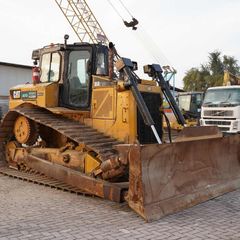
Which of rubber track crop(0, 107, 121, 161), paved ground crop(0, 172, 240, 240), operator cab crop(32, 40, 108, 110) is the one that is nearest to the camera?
paved ground crop(0, 172, 240, 240)

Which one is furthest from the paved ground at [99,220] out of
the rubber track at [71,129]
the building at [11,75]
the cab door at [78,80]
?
the building at [11,75]

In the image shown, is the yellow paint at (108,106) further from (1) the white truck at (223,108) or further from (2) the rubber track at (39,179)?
(1) the white truck at (223,108)

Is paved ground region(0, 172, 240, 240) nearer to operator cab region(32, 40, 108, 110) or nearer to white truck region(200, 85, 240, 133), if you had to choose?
operator cab region(32, 40, 108, 110)

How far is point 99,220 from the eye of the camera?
223 inches

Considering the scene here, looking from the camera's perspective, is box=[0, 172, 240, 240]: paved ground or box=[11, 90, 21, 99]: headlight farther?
box=[11, 90, 21, 99]: headlight

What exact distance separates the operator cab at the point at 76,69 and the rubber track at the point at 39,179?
1604 millimetres

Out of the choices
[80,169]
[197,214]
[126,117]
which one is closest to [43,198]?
[80,169]

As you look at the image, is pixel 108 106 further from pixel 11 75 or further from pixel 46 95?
pixel 11 75

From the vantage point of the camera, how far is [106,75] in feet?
27.5

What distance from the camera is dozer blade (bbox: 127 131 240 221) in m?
5.74

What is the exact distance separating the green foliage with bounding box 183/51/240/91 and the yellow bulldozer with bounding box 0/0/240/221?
138ft

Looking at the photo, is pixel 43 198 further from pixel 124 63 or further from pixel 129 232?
pixel 124 63

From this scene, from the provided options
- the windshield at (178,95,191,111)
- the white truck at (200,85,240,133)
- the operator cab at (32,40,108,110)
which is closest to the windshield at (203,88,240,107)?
the white truck at (200,85,240,133)

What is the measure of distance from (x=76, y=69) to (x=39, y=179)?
2399 mm
